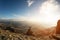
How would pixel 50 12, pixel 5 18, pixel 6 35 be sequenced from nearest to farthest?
pixel 6 35 → pixel 5 18 → pixel 50 12

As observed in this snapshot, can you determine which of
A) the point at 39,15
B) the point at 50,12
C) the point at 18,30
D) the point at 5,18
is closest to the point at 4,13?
the point at 5,18

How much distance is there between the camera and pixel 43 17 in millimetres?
11930

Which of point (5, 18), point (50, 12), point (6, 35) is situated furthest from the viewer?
point (50, 12)

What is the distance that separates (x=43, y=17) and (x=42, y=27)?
3.63ft

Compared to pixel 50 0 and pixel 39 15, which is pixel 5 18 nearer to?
pixel 39 15

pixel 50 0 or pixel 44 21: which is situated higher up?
pixel 50 0

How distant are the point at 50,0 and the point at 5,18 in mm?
3786

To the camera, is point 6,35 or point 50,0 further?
point 50,0

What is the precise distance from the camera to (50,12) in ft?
39.5

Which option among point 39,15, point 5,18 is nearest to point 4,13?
point 5,18

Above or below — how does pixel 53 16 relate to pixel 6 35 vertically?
above

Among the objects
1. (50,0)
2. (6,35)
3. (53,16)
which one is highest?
(50,0)

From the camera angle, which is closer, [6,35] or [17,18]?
[6,35]

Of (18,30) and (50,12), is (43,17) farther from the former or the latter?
(18,30)
